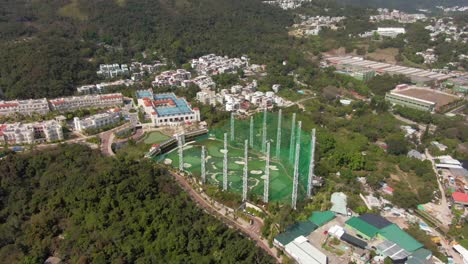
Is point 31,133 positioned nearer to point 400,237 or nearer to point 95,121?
point 95,121

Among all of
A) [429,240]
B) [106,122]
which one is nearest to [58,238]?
[106,122]

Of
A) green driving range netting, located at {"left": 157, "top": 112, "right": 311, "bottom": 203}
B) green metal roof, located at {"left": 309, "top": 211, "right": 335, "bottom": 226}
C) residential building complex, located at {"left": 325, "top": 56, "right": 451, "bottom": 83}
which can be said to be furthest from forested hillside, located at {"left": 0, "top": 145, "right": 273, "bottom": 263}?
residential building complex, located at {"left": 325, "top": 56, "right": 451, "bottom": 83}

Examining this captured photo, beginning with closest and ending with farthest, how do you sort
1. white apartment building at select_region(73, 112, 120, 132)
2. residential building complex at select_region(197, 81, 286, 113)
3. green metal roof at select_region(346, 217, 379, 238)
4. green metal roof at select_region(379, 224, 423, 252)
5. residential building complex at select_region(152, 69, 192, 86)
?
green metal roof at select_region(379, 224, 423, 252), green metal roof at select_region(346, 217, 379, 238), white apartment building at select_region(73, 112, 120, 132), residential building complex at select_region(197, 81, 286, 113), residential building complex at select_region(152, 69, 192, 86)

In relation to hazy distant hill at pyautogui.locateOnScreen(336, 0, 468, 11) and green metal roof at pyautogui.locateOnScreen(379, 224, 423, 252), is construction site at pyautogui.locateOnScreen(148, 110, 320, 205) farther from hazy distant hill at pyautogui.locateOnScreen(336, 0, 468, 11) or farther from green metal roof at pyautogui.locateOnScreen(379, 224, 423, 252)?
hazy distant hill at pyautogui.locateOnScreen(336, 0, 468, 11)

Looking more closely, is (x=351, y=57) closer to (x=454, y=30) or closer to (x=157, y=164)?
(x=454, y=30)

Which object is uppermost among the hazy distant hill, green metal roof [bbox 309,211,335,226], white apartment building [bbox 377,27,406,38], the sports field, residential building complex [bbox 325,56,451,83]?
the hazy distant hill

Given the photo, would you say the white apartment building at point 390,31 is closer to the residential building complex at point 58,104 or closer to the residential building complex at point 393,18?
the residential building complex at point 393,18

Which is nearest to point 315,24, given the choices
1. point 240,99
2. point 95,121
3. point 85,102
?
point 240,99
